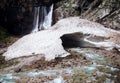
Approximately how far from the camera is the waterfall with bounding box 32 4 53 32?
2209 cm

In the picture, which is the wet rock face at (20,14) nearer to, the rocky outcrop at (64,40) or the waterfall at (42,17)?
the waterfall at (42,17)

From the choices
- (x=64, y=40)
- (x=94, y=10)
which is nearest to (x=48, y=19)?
(x=94, y=10)

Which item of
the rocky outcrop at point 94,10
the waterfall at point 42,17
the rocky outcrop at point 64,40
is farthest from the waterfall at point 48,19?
the rocky outcrop at point 64,40

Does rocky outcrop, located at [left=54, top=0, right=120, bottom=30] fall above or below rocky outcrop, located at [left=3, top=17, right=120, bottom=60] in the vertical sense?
above

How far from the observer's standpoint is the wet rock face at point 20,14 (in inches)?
893

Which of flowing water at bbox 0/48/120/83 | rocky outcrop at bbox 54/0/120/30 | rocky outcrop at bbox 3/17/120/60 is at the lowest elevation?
flowing water at bbox 0/48/120/83

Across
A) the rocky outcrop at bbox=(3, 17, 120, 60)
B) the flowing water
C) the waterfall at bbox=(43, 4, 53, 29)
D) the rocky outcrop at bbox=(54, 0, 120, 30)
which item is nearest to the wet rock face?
the waterfall at bbox=(43, 4, 53, 29)

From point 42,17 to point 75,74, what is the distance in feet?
47.5

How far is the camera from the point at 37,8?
22.8 m

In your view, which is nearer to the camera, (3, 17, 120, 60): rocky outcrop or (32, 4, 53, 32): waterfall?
(3, 17, 120, 60): rocky outcrop

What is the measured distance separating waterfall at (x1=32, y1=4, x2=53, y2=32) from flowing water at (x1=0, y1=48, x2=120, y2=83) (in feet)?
42.1

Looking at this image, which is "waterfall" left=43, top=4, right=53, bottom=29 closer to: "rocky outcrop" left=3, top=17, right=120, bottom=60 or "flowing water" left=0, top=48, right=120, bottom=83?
"rocky outcrop" left=3, top=17, right=120, bottom=60

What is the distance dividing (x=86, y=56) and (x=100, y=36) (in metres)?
1.96

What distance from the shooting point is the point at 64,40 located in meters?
12.8
